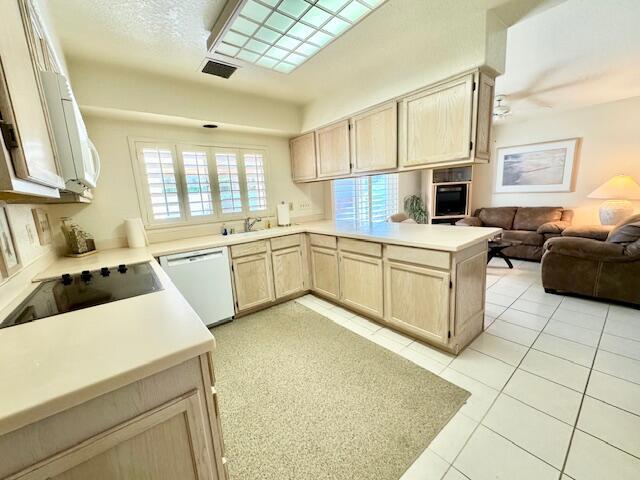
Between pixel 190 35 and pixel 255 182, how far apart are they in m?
1.74

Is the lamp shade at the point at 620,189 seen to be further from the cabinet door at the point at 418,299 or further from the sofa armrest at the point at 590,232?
the cabinet door at the point at 418,299

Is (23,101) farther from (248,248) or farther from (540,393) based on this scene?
(540,393)

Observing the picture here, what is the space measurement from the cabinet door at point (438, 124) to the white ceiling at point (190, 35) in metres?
0.42

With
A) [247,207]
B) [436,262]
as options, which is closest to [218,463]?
[436,262]

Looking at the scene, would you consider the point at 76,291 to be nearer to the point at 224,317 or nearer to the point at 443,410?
the point at 224,317

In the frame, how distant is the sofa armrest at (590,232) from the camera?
3721 mm

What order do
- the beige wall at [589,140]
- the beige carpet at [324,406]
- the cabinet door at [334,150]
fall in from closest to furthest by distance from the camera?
the beige carpet at [324,406]
the cabinet door at [334,150]
the beige wall at [589,140]

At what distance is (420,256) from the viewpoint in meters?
2.09

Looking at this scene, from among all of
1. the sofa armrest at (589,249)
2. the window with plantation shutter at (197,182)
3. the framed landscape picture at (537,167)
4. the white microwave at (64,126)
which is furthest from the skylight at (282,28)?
the framed landscape picture at (537,167)

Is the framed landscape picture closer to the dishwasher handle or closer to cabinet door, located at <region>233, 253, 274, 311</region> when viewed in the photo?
cabinet door, located at <region>233, 253, 274, 311</region>

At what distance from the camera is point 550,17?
2025mm

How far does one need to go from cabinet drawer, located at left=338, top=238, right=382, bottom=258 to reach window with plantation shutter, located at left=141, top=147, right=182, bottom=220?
1.89 meters

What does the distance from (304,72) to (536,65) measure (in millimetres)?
2496

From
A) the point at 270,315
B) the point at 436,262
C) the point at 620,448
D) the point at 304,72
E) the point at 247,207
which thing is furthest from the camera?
the point at 247,207
